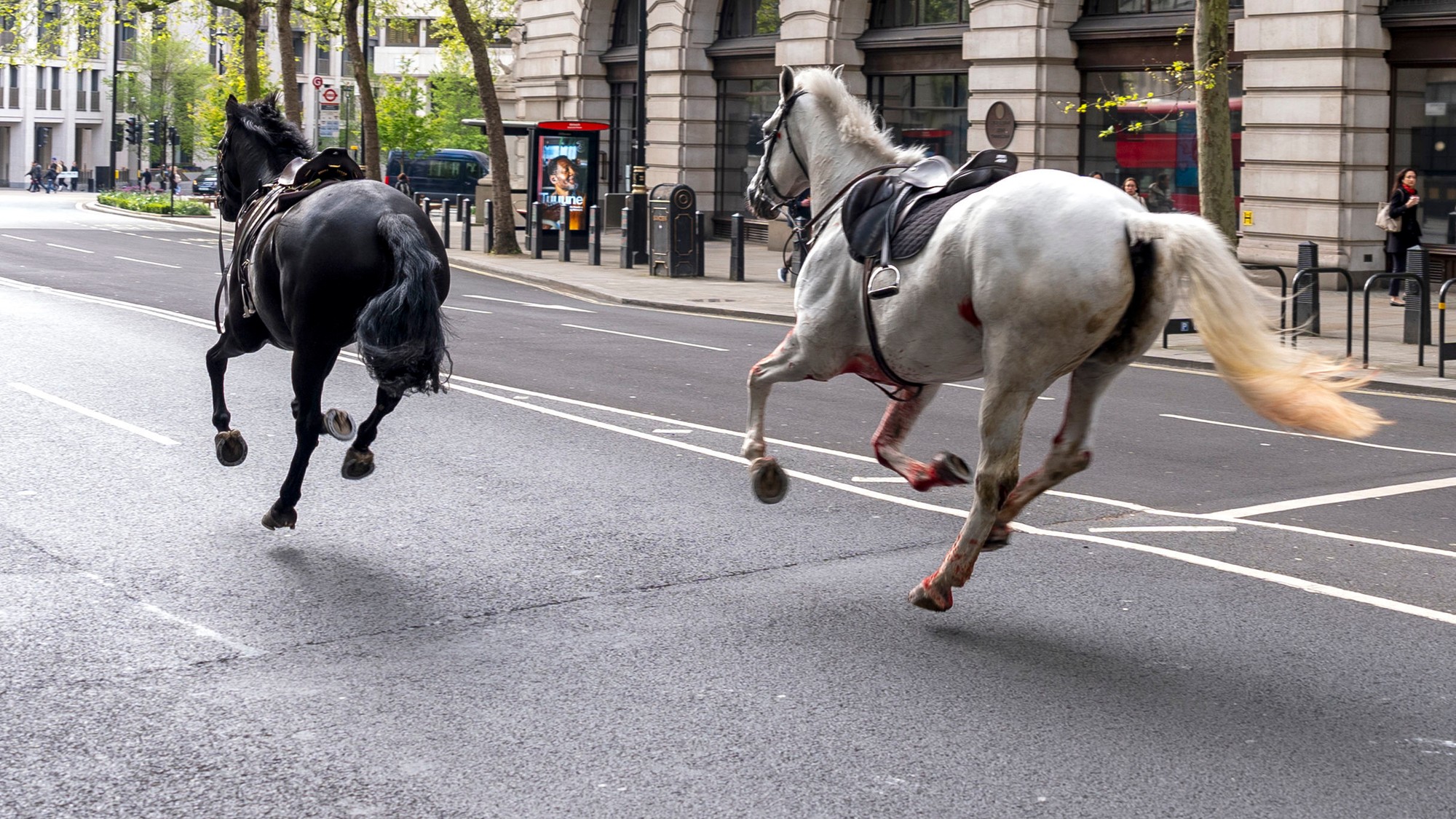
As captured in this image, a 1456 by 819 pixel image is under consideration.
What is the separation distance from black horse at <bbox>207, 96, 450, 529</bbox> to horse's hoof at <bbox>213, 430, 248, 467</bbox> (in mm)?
42

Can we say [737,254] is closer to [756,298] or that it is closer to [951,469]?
[756,298]

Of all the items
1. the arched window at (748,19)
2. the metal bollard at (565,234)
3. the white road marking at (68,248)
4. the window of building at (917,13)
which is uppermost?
the arched window at (748,19)

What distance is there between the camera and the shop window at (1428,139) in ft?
80.6

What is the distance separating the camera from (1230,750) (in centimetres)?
509

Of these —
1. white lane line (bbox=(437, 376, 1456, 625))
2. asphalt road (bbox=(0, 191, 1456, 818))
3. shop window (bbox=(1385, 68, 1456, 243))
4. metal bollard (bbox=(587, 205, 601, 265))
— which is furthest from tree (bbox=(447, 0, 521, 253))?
white lane line (bbox=(437, 376, 1456, 625))

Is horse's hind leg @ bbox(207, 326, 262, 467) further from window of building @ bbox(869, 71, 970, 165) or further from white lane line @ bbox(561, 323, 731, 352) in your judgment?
window of building @ bbox(869, 71, 970, 165)

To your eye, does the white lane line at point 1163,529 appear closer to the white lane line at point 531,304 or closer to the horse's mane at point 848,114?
the horse's mane at point 848,114

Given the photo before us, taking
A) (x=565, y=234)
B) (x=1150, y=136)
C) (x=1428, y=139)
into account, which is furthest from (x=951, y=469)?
(x=565, y=234)

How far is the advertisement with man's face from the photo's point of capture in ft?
115

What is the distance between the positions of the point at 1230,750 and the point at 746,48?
34.5 metres

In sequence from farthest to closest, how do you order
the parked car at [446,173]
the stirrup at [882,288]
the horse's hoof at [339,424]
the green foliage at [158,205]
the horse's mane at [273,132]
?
the parked car at [446,173] < the green foliage at [158,205] < the horse's mane at [273,132] < the horse's hoof at [339,424] < the stirrup at [882,288]

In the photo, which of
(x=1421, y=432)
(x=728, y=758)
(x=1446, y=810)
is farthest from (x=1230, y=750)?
(x=1421, y=432)

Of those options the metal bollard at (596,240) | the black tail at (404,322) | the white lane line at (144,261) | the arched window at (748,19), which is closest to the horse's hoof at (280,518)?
the black tail at (404,322)

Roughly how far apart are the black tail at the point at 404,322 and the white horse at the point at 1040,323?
63.5 inches
